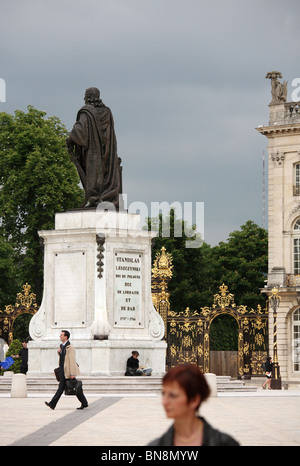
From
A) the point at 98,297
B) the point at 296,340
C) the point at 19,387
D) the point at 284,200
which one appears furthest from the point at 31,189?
the point at 19,387

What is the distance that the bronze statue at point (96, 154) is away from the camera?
27484 millimetres

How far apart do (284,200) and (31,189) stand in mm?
13471

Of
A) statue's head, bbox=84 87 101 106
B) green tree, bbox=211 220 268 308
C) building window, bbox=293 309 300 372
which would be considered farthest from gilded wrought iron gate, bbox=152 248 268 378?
green tree, bbox=211 220 268 308

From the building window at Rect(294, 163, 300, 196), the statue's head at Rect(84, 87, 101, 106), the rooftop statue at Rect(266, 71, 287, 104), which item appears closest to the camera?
the statue's head at Rect(84, 87, 101, 106)

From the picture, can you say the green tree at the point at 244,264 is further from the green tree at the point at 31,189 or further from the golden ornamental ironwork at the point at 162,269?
the golden ornamental ironwork at the point at 162,269

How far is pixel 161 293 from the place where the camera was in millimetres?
36188

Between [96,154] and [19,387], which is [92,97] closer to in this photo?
[96,154]

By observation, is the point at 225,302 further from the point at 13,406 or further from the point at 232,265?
the point at 232,265

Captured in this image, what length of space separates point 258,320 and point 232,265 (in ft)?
85.8

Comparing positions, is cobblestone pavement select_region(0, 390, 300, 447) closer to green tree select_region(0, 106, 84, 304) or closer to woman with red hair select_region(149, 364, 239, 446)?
woman with red hair select_region(149, 364, 239, 446)

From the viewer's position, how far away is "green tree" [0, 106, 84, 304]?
164ft

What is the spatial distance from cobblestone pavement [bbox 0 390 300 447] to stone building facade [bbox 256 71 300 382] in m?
29.2

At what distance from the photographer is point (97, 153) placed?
90.2ft
